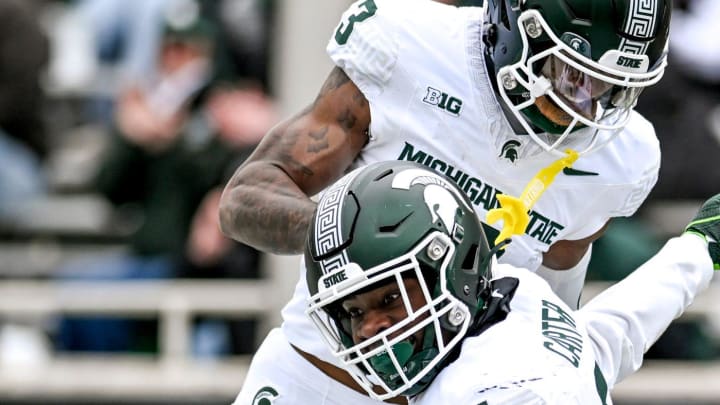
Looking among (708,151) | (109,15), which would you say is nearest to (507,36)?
(708,151)

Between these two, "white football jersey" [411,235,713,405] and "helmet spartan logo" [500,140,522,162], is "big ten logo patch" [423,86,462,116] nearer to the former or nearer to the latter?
"helmet spartan logo" [500,140,522,162]

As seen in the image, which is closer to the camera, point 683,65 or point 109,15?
point 683,65

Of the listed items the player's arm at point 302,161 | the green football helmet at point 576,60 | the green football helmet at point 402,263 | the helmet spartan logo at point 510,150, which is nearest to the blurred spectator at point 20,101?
the player's arm at point 302,161

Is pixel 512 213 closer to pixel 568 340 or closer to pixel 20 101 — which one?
pixel 568 340

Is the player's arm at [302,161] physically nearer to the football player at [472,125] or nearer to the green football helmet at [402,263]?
the football player at [472,125]

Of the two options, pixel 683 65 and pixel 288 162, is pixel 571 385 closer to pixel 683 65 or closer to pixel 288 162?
pixel 288 162

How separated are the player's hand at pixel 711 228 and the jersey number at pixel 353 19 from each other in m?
0.96

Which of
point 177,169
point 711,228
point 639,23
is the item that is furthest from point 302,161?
point 177,169

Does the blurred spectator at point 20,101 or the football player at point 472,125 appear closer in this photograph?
the football player at point 472,125

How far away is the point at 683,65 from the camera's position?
7824 millimetres

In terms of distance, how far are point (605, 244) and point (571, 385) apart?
3.78 meters

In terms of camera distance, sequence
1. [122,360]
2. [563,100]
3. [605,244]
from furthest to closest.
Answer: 1. [122,360]
2. [605,244]
3. [563,100]

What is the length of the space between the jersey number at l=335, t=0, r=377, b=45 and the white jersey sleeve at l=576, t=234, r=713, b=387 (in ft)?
2.91

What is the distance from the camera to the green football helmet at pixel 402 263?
341 cm
